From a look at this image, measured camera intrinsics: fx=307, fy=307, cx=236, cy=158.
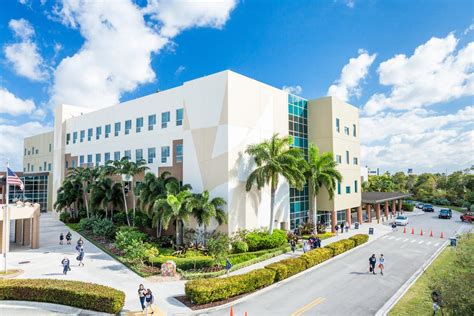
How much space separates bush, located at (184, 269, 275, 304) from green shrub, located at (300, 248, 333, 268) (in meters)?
5.53

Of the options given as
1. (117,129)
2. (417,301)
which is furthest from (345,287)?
(117,129)

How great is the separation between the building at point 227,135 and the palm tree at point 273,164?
47.6 inches

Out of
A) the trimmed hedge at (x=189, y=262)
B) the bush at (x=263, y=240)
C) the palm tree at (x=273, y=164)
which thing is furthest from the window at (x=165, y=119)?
the trimmed hedge at (x=189, y=262)

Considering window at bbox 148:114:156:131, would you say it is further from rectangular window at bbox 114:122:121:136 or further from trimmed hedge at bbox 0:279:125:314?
trimmed hedge at bbox 0:279:125:314

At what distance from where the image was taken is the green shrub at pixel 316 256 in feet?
79.6

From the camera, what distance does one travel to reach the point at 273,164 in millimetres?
29797

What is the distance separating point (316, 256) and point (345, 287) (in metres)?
4.98

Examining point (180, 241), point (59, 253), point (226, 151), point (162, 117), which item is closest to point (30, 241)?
point (59, 253)

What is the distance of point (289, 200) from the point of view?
122ft

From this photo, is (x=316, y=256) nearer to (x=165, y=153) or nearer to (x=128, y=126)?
(x=165, y=153)

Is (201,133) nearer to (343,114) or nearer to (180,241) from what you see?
(180,241)

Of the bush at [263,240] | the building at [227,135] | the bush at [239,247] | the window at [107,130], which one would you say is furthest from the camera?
the window at [107,130]

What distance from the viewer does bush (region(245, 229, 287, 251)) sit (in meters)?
29.0

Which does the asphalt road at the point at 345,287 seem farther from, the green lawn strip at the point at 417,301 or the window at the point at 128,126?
the window at the point at 128,126
